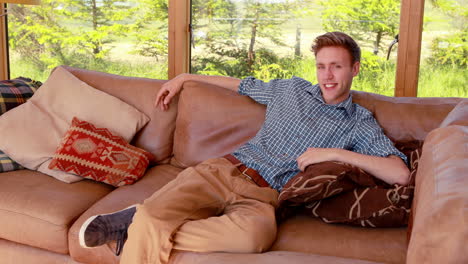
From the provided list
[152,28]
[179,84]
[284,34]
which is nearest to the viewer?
[179,84]

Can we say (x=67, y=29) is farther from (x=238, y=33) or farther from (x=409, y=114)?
(x=409, y=114)

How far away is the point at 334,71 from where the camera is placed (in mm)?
2143

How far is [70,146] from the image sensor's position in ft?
7.59

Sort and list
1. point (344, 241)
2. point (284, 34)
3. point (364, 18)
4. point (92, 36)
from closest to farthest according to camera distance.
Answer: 1. point (344, 241)
2. point (364, 18)
3. point (284, 34)
4. point (92, 36)

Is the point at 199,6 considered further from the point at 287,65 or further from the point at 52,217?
the point at 52,217

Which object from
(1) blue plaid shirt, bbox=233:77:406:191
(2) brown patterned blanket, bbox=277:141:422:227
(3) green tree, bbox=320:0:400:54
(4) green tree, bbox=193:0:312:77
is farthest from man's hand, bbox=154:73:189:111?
(3) green tree, bbox=320:0:400:54

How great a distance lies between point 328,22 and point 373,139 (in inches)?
47.5

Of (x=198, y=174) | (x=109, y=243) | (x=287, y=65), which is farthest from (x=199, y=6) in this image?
(x=109, y=243)

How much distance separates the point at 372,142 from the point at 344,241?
0.47 metres

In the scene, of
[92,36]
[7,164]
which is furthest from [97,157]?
[92,36]

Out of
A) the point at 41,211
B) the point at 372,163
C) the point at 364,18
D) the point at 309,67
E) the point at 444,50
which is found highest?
the point at 364,18

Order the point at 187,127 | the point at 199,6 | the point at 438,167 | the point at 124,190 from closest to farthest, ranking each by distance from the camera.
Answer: the point at 438,167 < the point at 124,190 < the point at 187,127 < the point at 199,6

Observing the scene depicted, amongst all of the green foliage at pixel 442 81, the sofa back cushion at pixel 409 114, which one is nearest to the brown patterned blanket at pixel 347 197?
the sofa back cushion at pixel 409 114

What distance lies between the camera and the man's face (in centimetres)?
213
